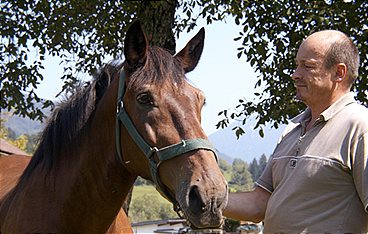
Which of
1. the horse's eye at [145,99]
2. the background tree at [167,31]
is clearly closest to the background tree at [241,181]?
the background tree at [167,31]

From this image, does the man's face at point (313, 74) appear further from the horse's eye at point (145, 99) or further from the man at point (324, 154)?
the horse's eye at point (145, 99)

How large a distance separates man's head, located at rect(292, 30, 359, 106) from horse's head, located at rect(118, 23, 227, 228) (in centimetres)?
62

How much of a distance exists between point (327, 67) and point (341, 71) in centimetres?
7

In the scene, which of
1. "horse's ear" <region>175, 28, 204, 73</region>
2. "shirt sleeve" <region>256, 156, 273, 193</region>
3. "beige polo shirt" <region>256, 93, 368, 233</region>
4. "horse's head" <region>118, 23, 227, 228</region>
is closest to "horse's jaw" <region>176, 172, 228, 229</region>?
"horse's head" <region>118, 23, 227, 228</region>

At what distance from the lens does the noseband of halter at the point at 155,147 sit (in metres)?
2.61

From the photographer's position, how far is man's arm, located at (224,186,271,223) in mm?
2918

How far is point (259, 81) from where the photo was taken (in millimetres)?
7383

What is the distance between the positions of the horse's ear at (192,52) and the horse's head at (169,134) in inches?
4.0

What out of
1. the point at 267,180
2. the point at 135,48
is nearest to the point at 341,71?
the point at 267,180

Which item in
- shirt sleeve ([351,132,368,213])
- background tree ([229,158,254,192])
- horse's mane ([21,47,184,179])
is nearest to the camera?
shirt sleeve ([351,132,368,213])

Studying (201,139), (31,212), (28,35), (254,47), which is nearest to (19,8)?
(28,35)

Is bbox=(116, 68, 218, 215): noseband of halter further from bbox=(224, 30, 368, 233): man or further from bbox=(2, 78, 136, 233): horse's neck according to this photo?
bbox=(224, 30, 368, 233): man

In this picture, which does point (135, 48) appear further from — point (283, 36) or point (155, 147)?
point (283, 36)

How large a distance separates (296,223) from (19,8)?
6894mm
